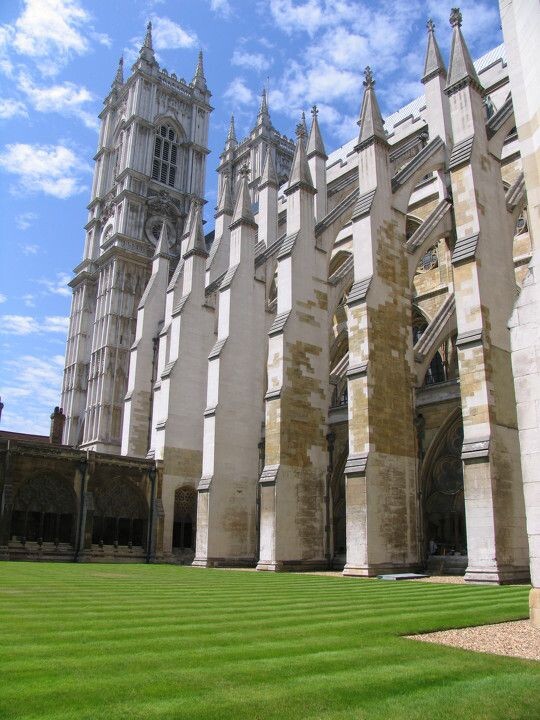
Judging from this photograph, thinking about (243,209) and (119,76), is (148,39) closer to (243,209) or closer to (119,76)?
(119,76)

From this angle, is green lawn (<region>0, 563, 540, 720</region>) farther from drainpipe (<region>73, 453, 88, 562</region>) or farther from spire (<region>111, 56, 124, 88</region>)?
spire (<region>111, 56, 124, 88</region>)

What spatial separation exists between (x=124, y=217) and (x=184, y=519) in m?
26.7

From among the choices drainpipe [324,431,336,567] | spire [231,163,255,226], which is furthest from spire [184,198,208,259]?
drainpipe [324,431,336,567]

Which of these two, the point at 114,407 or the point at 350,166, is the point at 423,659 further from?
the point at 114,407

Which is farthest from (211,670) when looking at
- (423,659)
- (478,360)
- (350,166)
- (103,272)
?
(103,272)

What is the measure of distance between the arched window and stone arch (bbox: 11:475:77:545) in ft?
107

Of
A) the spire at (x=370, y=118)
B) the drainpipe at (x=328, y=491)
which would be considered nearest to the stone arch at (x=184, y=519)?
the drainpipe at (x=328, y=491)

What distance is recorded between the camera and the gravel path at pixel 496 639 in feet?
20.8

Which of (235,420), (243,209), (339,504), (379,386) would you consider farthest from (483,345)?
(243,209)

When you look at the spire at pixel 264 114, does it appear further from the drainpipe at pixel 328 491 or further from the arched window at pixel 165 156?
the drainpipe at pixel 328 491

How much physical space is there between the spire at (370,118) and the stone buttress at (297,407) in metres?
3.35

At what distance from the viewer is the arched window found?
5209 cm

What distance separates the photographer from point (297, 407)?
2261cm

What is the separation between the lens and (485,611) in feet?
30.3
